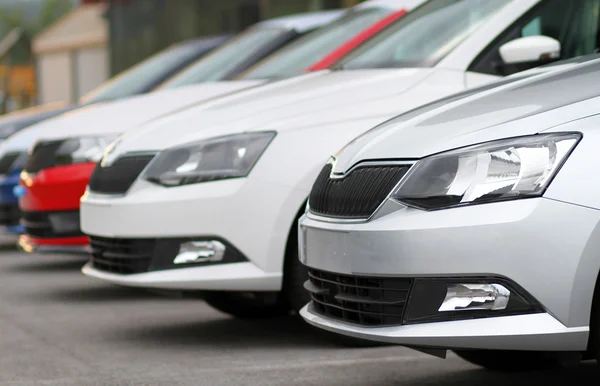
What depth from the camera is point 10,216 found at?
31.4 feet

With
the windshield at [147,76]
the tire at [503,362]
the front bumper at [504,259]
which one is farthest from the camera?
the windshield at [147,76]

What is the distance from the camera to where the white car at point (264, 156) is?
523 centimetres

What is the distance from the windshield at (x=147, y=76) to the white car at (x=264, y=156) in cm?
428

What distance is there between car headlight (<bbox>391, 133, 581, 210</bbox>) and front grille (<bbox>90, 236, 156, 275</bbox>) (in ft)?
6.79

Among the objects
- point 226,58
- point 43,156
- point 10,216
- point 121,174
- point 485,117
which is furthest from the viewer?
point 10,216

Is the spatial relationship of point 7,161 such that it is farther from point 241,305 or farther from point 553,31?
point 553,31

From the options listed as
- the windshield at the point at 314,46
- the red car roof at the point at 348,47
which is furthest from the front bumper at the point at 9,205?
the red car roof at the point at 348,47

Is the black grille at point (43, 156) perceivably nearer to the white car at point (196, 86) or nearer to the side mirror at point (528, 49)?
the white car at point (196, 86)

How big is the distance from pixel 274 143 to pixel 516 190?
1.95 metres

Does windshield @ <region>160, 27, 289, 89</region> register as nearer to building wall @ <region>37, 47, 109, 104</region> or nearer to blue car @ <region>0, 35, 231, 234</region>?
blue car @ <region>0, 35, 231, 234</region>

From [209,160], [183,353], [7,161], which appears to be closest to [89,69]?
[7,161]

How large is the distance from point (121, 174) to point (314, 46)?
2268 millimetres

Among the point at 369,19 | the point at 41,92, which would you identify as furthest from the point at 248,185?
the point at 41,92

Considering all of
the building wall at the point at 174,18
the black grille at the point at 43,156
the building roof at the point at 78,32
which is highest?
the black grille at the point at 43,156
